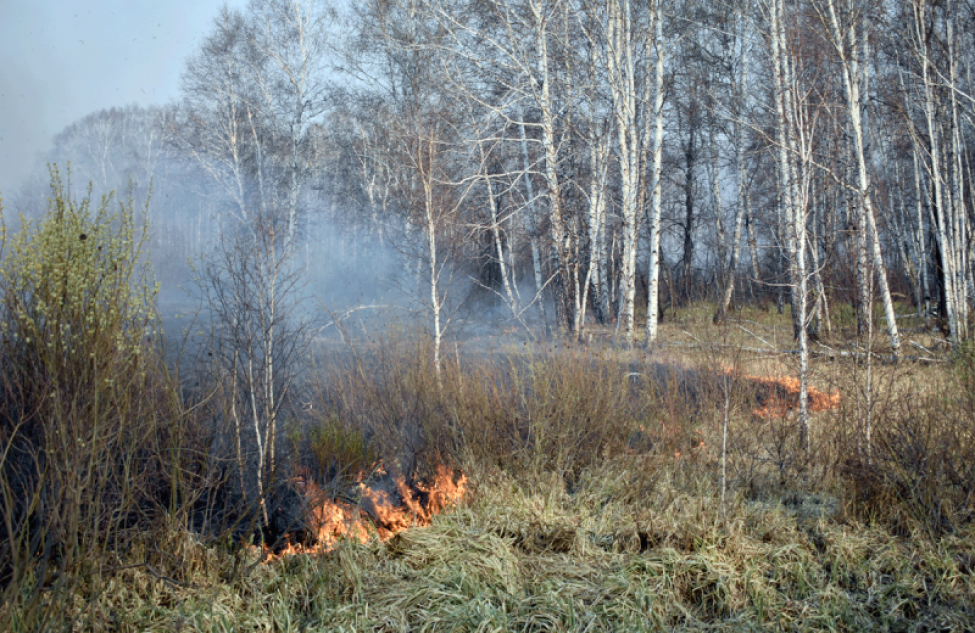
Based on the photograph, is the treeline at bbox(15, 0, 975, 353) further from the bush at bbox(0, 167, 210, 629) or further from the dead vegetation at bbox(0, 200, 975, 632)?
the bush at bbox(0, 167, 210, 629)

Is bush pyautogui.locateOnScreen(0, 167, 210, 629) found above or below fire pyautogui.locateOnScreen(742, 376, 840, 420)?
above

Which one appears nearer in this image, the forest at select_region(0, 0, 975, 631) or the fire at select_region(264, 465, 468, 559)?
the forest at select_region(0, 0, 975, 631)

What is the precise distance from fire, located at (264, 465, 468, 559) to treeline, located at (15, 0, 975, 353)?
2.34 meters

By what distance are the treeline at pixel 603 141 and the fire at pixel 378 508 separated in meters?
2.34

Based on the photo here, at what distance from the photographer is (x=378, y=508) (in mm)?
Result: 4801

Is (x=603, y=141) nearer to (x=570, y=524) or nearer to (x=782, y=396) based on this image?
(x=782, y=396)

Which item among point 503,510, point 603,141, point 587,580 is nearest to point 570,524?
point 503,510

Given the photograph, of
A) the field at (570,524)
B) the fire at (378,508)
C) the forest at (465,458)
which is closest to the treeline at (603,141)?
the forest at (465,458)

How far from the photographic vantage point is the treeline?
26.4 ft

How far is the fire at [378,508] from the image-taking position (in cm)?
412

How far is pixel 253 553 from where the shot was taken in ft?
12.7

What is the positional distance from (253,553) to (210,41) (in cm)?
1709

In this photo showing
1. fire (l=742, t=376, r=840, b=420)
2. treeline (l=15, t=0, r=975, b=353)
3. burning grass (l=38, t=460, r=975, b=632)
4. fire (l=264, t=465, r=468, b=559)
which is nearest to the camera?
burning grass (l=38, t=460, r=975, b=632)

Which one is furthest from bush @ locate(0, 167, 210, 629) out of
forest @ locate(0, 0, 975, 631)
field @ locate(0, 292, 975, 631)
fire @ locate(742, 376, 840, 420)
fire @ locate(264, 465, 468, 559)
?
fire @ locate(742, 376, 840, 420)
